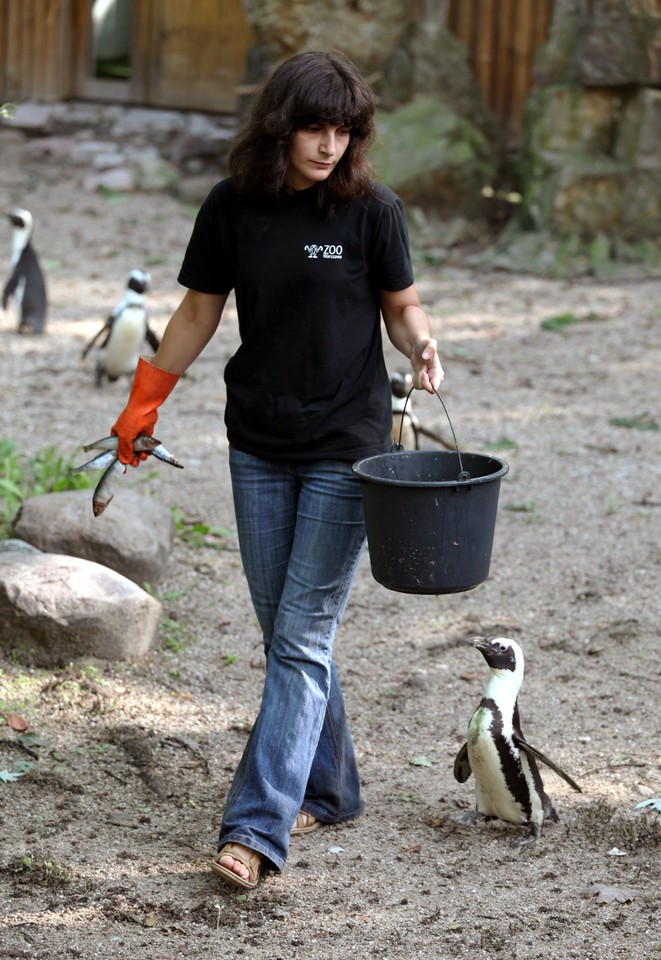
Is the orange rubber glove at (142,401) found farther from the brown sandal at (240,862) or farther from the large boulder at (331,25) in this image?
the large boulder at (331,25)

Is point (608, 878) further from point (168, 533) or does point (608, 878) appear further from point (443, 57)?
point (443, 57)

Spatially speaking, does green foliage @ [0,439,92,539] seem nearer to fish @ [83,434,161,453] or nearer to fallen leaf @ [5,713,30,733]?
fallen leaf @ [5,713,30,733]

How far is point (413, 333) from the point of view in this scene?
2969 mm

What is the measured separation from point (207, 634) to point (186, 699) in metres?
0.56

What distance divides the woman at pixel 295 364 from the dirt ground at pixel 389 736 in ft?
0.95

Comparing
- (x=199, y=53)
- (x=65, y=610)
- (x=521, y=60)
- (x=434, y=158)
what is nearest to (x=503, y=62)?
(x=521, y=60)

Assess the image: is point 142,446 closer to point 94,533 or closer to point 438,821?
point 438,821

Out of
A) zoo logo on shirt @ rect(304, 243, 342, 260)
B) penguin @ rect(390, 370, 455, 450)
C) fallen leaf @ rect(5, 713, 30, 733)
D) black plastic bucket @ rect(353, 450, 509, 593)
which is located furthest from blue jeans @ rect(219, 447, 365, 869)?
penguin @ rect(390, 370, 455, 450)

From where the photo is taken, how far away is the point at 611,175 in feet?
35.4

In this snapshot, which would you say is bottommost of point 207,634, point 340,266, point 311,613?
point 207,634

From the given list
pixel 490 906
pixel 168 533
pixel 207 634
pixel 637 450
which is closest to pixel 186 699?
pixel 207 634

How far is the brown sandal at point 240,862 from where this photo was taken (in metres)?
2.94

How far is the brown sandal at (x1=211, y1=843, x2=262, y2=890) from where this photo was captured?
294 cm

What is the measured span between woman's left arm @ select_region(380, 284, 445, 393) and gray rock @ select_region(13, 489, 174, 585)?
1992 mm
